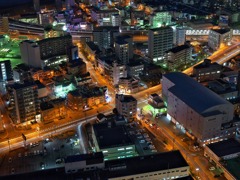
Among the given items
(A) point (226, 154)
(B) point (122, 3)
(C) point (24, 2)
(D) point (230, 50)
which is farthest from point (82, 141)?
(C) point (24, 2)

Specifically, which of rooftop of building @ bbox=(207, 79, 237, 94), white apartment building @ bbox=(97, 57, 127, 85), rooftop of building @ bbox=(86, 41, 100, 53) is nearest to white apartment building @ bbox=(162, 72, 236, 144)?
rooftop of building @ bbox=(207, 79, 237, 94)

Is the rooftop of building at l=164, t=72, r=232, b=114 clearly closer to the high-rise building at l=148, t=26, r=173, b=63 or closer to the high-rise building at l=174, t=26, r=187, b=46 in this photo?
the high-rise building at l=148, t=26, r=173, b=63

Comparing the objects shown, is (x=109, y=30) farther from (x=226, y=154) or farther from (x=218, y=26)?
(x=226, y=154)

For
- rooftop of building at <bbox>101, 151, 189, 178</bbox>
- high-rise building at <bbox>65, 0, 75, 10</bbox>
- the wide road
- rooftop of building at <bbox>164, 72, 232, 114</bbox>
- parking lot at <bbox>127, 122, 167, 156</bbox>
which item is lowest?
parking lot at <bbox>127, 122, 167, 156</bbox>

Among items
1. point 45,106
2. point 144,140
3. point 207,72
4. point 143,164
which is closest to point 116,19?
point 207,72

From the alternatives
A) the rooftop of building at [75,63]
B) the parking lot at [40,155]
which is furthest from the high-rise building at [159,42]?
the parking lot at [40,155]
